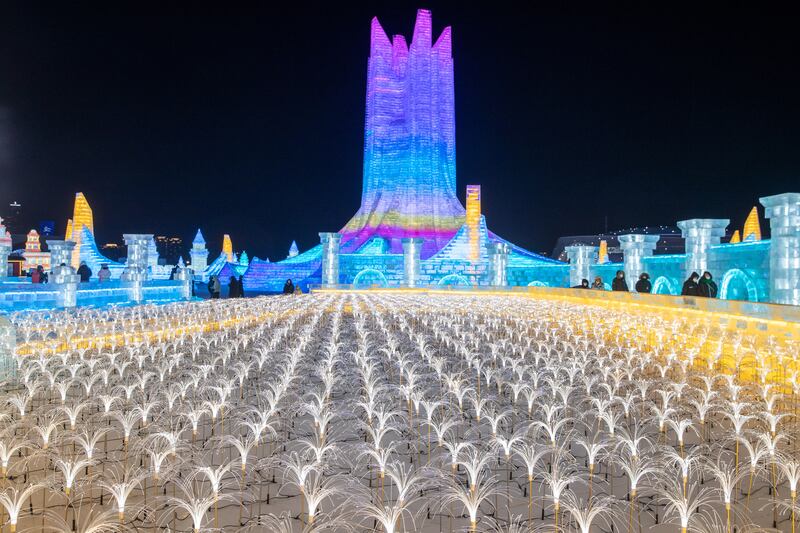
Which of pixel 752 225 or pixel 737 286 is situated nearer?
pixel 737 286

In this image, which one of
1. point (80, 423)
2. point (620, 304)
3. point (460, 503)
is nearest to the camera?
point (460, 503)

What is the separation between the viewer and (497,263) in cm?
3956

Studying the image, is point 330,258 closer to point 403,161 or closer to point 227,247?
point 403,161

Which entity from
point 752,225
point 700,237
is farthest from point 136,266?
point 752,225

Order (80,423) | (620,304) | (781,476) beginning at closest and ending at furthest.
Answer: (781,476)
(80,423)
(620,304)

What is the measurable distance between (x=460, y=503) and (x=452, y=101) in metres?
55.1

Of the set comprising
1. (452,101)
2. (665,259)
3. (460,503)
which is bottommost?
(460,503)

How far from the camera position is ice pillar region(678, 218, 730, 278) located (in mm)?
24375

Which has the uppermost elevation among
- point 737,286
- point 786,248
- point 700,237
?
point 700,237

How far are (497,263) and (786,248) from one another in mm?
22049

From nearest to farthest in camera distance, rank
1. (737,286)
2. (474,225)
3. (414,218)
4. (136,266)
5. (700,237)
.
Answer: (737,286)
(700,237)
(136,266)
(474,225)
(414,218)

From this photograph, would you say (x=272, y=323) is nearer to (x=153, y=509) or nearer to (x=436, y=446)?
(x=436, y=446)

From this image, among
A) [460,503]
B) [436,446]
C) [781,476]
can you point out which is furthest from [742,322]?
[460,503]

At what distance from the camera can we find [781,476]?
572 cm
